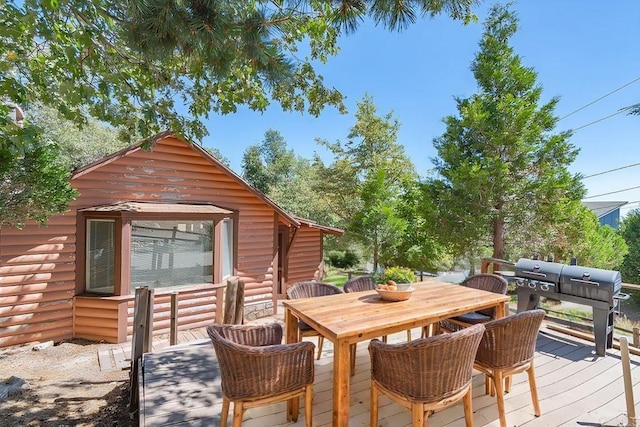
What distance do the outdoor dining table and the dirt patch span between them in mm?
2194

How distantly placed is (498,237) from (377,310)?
27.8ft

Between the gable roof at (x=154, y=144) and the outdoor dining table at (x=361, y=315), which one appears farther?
the gable roof at (x=154, y=144)

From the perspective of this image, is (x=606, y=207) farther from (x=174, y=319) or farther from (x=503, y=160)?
(x=174, y=319)

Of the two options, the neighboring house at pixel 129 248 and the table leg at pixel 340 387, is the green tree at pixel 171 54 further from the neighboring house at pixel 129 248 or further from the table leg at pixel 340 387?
the table leg at pixel 340 387

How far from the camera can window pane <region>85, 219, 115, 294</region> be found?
5281 mm

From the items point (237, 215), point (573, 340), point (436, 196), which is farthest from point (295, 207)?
point (573, 340)

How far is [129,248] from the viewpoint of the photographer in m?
5.24

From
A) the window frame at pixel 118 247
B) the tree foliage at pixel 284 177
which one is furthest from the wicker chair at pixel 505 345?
the tree foliage at pixel 284 177

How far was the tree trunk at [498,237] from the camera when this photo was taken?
30.3ft

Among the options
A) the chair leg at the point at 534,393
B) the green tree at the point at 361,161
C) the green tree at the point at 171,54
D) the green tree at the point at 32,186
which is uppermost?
the green tree at the point at 361,161

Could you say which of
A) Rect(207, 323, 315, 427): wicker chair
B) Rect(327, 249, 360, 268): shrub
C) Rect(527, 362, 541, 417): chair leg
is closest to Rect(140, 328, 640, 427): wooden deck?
Rect(527, 362, 541, 417): chair leg

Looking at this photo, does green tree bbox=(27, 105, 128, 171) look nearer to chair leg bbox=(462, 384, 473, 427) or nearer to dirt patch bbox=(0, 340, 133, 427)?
dirt patch bbox=(0, 340, 133, 427)

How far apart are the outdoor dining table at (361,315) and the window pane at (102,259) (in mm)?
4211

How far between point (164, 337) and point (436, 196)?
8.92 metres
